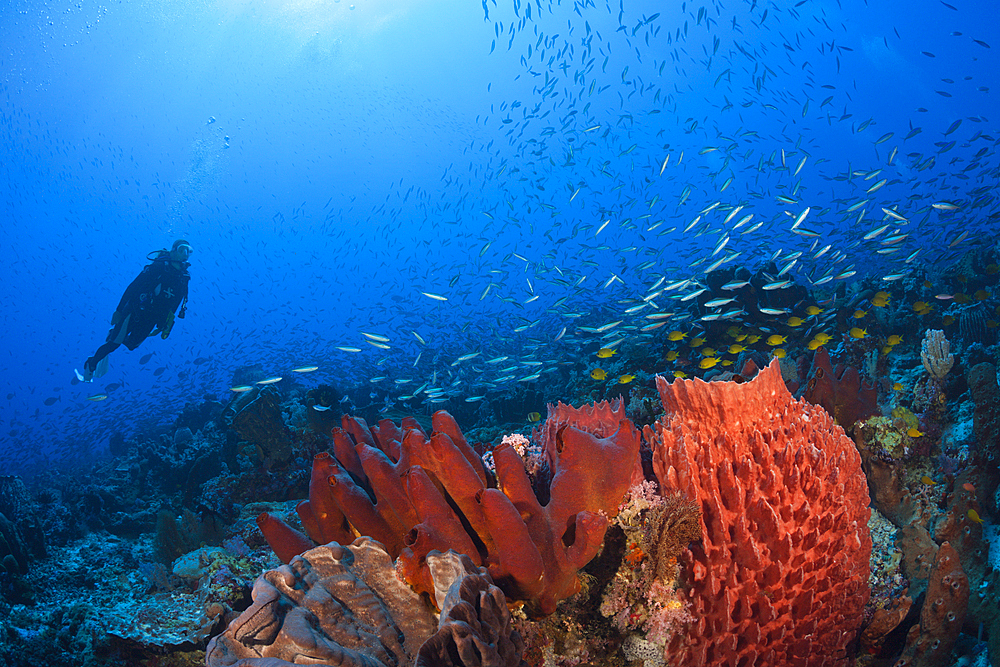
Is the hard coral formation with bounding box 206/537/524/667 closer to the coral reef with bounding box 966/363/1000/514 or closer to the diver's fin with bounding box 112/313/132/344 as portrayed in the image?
the coral reef with bounding box 966/363/1000/514

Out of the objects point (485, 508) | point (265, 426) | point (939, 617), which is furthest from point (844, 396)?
point (265, 426)

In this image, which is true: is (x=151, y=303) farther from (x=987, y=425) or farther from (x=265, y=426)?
(x=987, y=425)

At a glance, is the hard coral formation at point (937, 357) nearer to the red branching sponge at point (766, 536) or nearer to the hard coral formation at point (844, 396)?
the hard coral formation at point (844, 396)

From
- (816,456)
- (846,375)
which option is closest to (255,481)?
(816,456)

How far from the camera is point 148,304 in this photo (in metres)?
10.9

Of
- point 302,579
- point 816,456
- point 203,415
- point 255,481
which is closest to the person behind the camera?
point 302,579

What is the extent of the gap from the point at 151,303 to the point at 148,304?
0.23 ft

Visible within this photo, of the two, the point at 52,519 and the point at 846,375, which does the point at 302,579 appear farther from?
the point at 52,519

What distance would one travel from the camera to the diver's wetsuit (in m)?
10.6

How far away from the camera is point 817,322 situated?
35.2 feet

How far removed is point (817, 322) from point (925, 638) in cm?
992

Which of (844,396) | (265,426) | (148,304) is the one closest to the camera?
(844,396)

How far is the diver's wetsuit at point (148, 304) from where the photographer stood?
1059cm

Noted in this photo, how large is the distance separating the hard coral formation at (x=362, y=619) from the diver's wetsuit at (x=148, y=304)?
11301mm
